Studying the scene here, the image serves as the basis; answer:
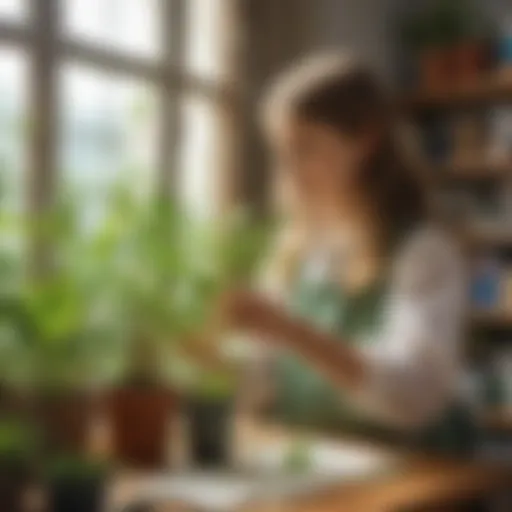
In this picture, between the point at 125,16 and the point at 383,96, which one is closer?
the point at 383,96

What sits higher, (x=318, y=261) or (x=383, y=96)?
(x=383, y=96)

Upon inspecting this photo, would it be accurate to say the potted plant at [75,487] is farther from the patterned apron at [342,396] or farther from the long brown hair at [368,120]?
the long brown hair at [368,120]

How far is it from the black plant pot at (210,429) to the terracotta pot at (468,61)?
1.94m

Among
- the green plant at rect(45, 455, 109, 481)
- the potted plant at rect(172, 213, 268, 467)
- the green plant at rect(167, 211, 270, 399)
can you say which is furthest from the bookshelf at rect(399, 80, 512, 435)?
the green plant at rect(45, 455, 109, 481)

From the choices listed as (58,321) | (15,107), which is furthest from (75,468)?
(15,107)

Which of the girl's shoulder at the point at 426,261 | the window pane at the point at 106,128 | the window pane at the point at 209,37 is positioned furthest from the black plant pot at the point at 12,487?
the window pane at the point at 209,37

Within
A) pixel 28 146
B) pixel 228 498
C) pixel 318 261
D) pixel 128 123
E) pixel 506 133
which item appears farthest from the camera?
pixel 506 133

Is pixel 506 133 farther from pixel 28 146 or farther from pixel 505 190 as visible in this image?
pixel 28 146

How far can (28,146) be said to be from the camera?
6.97 ft

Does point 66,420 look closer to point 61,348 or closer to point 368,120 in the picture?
point 61,348

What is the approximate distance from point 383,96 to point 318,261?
27cm

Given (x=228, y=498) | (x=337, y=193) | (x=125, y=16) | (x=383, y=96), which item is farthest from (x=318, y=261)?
(x=125, y=16)

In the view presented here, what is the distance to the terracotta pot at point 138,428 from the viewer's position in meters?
1.58

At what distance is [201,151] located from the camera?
8.84 ft
